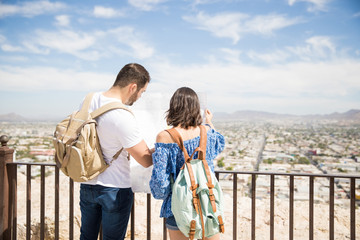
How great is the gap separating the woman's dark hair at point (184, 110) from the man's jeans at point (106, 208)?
0.51 meters

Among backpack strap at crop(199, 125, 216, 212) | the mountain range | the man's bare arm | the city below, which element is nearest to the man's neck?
the man's bare arm

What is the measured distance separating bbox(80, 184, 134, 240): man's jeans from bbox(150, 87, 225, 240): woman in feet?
0.71

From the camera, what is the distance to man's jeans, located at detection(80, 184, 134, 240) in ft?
4.52

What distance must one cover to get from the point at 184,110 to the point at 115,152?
45 cm

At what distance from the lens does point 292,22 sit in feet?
198

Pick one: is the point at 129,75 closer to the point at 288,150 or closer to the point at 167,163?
the point at 167,163

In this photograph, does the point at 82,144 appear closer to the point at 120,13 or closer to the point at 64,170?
the point at 64,170

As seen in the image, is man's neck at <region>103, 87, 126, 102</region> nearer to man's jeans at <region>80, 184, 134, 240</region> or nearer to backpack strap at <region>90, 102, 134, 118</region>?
backpack strap at <region>90, 102, 134, 118</region>

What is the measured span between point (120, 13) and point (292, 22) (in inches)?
1674

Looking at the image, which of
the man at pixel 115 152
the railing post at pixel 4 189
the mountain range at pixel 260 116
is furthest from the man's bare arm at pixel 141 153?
the mountain range at pixel 260 116

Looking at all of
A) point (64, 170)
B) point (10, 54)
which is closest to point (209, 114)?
point (64, 170)

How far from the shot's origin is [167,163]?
4.37 feet

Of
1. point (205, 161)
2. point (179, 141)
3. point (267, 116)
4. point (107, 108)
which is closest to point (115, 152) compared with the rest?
point (107, 108)

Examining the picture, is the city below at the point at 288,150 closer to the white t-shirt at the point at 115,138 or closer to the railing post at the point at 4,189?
the railing post at the point at 4,189
